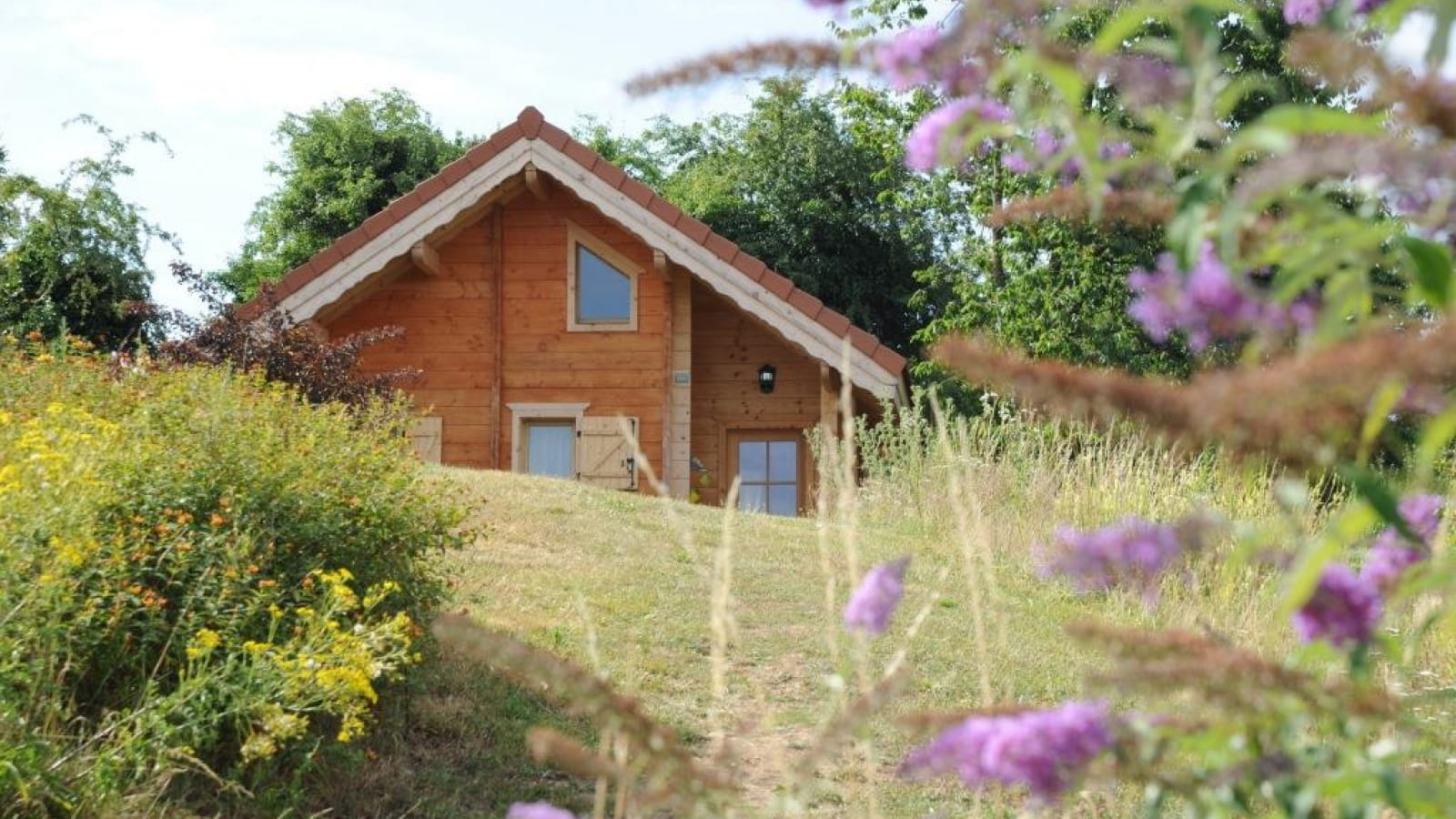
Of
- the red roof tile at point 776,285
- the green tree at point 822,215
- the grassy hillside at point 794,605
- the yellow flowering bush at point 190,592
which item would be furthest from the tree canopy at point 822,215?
the yellow flowering bush at point 190,592

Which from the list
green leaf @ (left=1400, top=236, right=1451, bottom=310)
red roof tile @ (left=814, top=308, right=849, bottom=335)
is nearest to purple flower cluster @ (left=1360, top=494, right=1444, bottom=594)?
green leaf @ (left=1400, top=236, right=1451, bottom=310)

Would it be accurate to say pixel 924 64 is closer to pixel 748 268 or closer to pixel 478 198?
pixel 748 268

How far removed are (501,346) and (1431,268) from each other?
1531 centimetres

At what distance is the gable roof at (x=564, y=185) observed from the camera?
49.9 feet

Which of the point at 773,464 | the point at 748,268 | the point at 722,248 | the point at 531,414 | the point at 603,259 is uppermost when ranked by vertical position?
the point at 603,259

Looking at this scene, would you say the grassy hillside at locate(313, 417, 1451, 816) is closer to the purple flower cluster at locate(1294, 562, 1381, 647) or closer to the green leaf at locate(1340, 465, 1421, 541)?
the purple flower cluster at locate(1294, 562, 1381, 647)

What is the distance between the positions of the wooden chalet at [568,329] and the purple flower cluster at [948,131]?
13.7 meters

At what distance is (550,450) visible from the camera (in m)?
16.5

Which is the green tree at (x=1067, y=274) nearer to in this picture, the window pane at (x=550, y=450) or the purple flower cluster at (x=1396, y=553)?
the window pane at (x=550, y=450)

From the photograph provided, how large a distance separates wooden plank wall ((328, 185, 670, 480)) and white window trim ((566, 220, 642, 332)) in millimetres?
55

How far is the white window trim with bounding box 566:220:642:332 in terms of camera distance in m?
16.3

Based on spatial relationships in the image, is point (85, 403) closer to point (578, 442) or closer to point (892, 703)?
point (892, 703)

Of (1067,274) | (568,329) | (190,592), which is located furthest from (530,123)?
(190,592)

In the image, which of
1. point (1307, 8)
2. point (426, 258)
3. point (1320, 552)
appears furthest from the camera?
point (426, 258)
